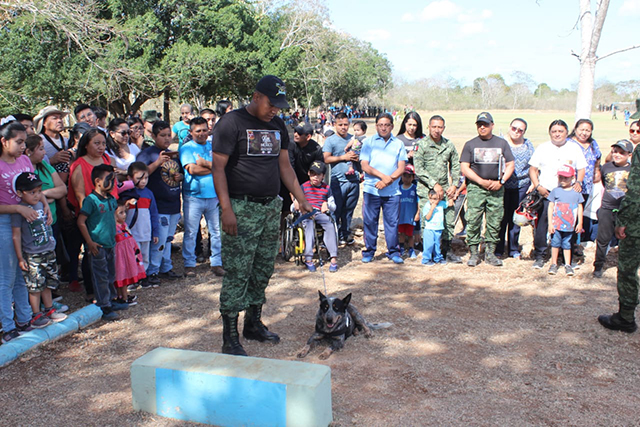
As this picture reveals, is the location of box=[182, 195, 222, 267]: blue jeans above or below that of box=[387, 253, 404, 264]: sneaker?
above

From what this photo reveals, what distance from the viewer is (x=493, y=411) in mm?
3412

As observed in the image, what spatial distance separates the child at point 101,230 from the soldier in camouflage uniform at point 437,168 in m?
4.05

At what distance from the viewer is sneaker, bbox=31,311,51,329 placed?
461 cm

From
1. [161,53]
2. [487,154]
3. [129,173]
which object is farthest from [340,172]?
[161,53]

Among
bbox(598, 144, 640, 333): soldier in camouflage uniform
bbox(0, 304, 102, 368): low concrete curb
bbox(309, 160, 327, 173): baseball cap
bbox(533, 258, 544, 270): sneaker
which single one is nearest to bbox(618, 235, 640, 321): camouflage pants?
bbox(598, 144, 640, 333): soldier in camouflage uniform

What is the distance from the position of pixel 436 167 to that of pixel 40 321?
5086 millimetres

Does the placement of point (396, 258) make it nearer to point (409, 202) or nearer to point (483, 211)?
point (409, 202)

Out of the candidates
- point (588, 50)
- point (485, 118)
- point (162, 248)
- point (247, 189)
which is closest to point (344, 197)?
point (485, 118)

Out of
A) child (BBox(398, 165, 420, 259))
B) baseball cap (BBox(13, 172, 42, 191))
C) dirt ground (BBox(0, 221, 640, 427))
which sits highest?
baseball cap (BBox(13, 172, 42, 191))

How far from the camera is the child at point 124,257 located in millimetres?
5371

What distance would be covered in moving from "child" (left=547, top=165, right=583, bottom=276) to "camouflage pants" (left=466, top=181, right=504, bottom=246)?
2.17 ft

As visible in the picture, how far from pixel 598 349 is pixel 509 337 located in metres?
0.74

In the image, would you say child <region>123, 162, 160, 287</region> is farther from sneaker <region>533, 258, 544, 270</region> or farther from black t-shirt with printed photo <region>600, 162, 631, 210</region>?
black t-shirt with printed photo <region>600, 162, 631, 210</region>

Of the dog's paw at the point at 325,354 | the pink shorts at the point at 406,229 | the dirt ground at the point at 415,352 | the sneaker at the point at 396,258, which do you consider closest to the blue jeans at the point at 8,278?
the dirt ground at the point at 415,352
